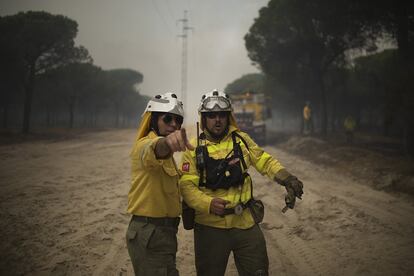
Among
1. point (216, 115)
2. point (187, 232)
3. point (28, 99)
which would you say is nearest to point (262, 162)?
point (216, 115)

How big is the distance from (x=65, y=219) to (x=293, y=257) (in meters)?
4.52

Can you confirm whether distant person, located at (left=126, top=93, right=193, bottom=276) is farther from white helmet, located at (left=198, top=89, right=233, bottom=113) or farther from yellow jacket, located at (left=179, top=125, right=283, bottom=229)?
white helmet, located at (left=198, top=89, right=233, bottom=113)

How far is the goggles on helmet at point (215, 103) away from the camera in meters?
3.04

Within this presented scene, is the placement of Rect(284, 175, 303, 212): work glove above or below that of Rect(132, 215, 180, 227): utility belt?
above

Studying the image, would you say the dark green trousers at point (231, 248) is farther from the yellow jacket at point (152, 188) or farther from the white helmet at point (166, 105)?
the white helmet at point (166, 105)

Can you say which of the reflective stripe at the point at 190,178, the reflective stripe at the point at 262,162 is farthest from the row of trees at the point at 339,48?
the reflective stripe at the point at 190,178

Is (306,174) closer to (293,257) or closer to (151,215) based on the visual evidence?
(293,257)

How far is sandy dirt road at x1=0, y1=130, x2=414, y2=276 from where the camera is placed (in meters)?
4.11

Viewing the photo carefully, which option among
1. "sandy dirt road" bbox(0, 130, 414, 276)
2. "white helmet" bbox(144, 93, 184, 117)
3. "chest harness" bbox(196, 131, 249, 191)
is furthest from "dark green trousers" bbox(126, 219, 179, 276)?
"sandy dirt road" bbox(0, 130, 414, 276)

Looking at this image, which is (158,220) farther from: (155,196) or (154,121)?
(154,121)

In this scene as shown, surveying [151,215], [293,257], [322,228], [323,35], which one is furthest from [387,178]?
[323,35]

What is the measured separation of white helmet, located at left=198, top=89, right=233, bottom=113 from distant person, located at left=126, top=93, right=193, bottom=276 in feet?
1.78

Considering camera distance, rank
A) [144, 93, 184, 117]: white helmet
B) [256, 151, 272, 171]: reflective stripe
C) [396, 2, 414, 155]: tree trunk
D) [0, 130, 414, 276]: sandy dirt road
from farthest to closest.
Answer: [396, 2, 414, 155]: tree trunk < [0, 130, 414, 276]: sandy dirt road < [256, 151, 272, 171]: reflective stripe < [144, 93, 184, 117]: white helmet

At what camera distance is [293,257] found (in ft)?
14.4
